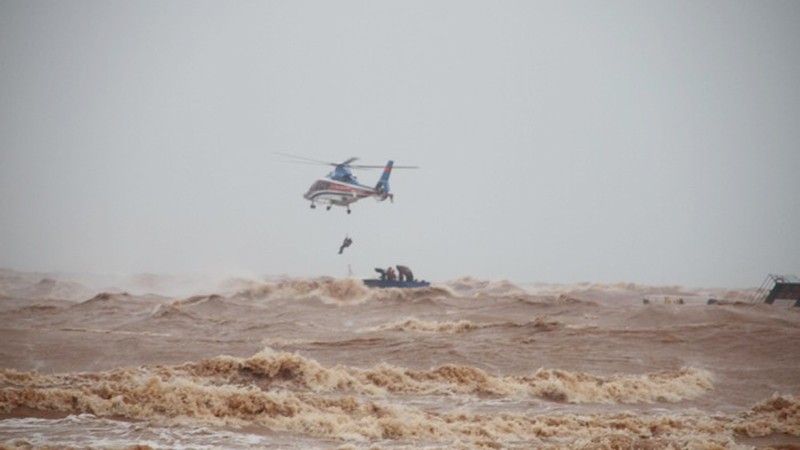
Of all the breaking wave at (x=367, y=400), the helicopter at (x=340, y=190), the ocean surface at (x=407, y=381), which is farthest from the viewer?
the helicopter at (x=340, y=190)

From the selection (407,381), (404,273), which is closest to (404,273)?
(404,273)

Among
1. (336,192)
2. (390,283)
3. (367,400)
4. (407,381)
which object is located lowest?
(367,400)

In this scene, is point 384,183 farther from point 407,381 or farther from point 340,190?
point 407,381

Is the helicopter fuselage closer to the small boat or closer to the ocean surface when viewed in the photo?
the small boat

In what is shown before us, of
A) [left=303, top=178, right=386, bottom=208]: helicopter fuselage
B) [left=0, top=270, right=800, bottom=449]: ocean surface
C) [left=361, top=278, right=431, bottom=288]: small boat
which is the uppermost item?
[left=303, top=178, right=386, bottom=208]: helicopter fuselage

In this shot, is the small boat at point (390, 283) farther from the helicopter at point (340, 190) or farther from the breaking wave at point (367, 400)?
the breaking wave at point (367, 400)

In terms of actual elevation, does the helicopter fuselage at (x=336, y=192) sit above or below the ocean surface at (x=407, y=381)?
above

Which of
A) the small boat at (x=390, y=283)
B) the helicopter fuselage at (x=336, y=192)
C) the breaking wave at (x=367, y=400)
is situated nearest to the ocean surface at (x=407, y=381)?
the breaking wave at (x=367, y=400)

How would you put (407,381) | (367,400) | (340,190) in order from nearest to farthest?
(367,400), (407,381), (340,190)

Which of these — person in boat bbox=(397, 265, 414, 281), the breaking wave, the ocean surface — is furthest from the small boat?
the breaking wave
